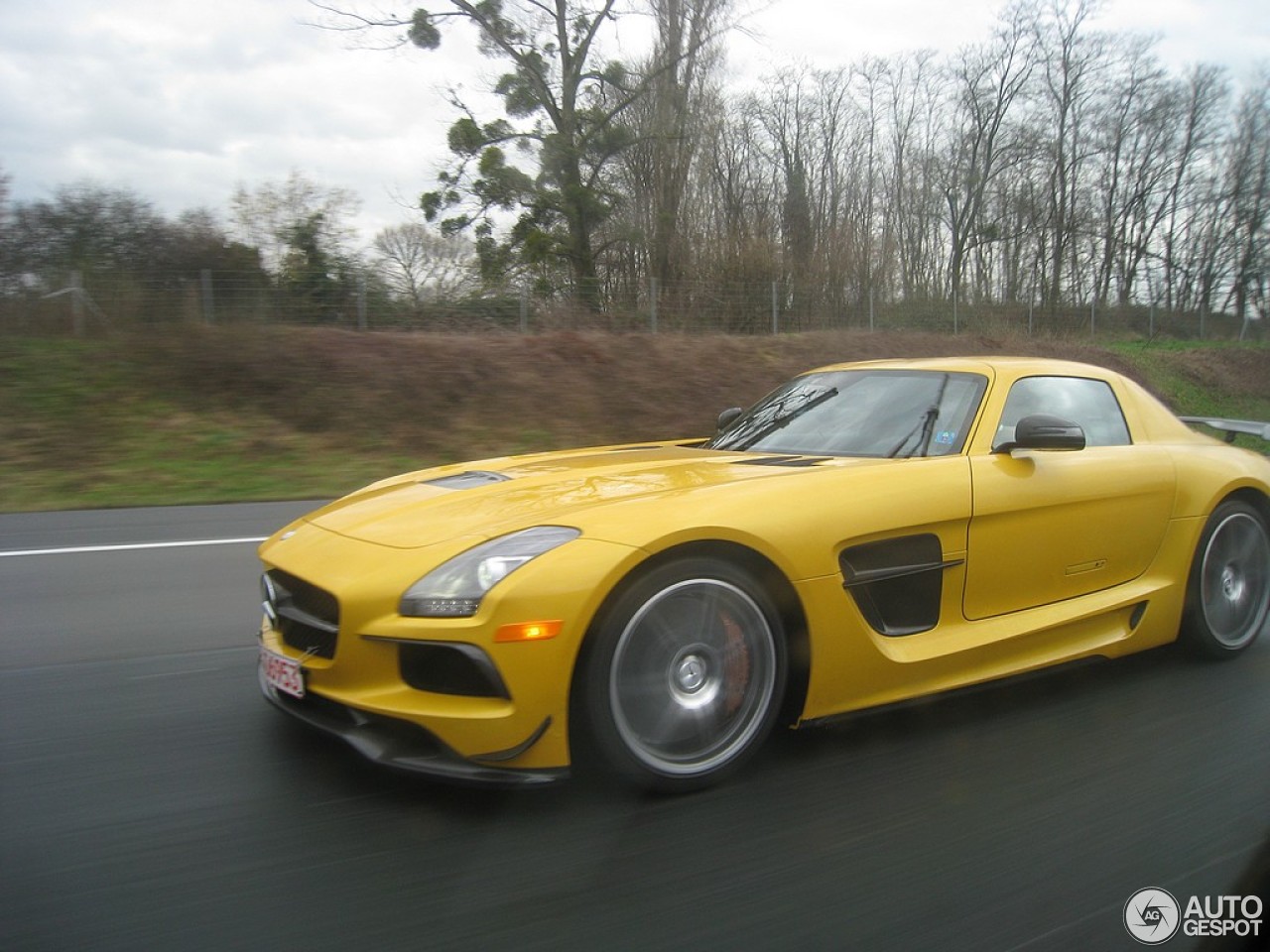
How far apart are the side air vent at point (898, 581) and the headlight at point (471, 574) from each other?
3.13 feet

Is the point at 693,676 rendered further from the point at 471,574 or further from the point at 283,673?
the point at 283,673

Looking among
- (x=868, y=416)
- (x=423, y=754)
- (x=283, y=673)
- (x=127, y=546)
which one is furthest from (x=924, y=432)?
(x=127, y=546)

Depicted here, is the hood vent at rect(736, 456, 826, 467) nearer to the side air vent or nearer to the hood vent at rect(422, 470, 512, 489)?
the side air vent

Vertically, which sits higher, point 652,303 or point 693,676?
point 652,303

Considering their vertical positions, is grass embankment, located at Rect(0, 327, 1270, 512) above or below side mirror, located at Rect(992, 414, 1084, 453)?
below

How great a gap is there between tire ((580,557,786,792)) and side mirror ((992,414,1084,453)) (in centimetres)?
127

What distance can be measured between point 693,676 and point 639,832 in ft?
1.63

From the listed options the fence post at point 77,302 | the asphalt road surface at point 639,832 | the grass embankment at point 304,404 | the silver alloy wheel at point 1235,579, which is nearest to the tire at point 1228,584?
the silver alloy wheel at point 1235,579

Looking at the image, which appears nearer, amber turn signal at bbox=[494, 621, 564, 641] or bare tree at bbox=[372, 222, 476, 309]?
amber turn signal at bbox=[494, 621, 564, 641]

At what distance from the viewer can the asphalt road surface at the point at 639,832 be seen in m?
2.21

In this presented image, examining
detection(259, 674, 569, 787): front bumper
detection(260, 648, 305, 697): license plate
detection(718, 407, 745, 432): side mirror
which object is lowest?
detection(259, 674, 569, 787): front bumper

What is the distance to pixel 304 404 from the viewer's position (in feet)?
41.8

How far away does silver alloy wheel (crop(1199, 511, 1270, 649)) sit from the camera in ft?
13.9

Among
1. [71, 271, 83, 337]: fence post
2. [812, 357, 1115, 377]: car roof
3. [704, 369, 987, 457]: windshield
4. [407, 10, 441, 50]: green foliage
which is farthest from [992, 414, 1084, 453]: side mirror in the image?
[407, 10, 441, 50]: green foliage
